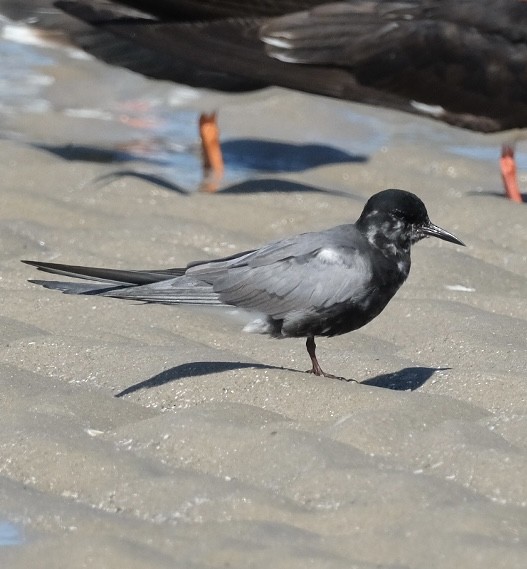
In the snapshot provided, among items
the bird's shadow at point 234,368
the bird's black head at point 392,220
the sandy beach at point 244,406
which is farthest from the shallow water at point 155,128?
the bird's shadow at point 234,368

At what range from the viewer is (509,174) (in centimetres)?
683

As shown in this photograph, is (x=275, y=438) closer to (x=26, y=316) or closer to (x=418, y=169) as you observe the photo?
(x=26, y=316)

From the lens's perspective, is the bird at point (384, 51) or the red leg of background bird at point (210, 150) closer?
the bird at point (384, 51)

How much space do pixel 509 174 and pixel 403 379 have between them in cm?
298

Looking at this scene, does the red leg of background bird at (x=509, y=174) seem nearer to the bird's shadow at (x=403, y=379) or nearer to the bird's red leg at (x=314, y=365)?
the bird's shadow at (x=403, y=379)

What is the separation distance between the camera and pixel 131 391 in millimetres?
3881

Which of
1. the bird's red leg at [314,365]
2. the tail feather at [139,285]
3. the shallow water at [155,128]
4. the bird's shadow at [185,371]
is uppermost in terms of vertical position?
the tail feather at [139,285]

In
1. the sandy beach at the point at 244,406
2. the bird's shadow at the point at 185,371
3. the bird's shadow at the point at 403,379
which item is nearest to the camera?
the sandy beach at the point at 244,406

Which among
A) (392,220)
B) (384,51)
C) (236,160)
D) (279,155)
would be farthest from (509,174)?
(392,220)

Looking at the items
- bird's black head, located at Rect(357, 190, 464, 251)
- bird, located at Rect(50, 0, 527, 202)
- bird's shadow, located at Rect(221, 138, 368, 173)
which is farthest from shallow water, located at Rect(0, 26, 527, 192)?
bird's black head, located at Rect(357, 190, 464, 251)

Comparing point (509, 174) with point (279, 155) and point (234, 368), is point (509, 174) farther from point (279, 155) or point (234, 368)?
point (234, 368)

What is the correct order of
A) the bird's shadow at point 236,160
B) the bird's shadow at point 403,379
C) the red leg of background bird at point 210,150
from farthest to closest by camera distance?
the red leg of background bird at point 210,150 → the bird's shadow at point 236,160 → the bird's shadow at point 403,379

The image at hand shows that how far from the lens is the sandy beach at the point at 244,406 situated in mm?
2828

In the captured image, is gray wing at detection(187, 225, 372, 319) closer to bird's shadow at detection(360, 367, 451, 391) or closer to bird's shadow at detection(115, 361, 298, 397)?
bird's shadow at detection(115, 361, 298, 397)
